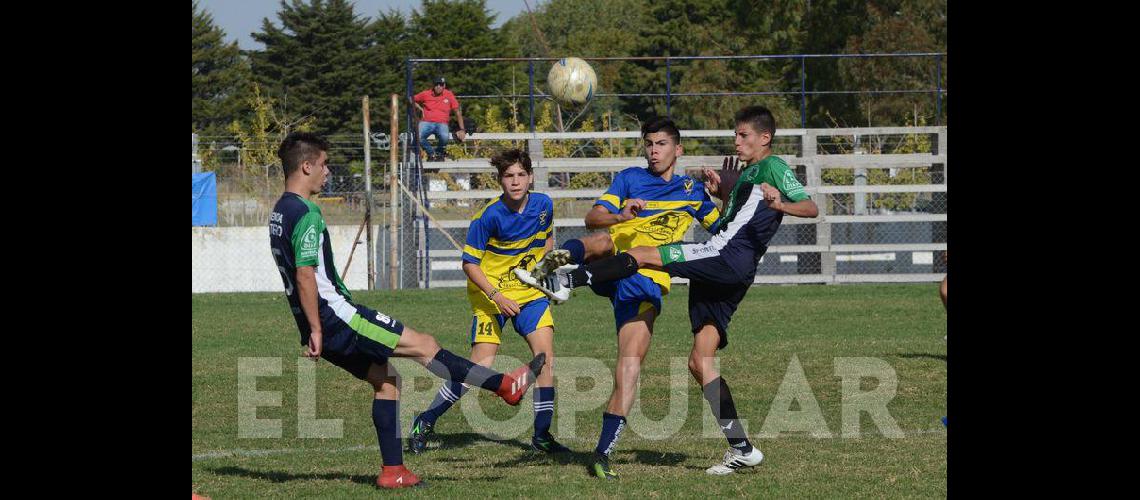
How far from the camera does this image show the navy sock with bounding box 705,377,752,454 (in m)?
7.57

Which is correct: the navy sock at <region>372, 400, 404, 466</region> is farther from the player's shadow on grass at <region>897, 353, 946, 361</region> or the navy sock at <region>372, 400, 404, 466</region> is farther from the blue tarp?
the blue tarp

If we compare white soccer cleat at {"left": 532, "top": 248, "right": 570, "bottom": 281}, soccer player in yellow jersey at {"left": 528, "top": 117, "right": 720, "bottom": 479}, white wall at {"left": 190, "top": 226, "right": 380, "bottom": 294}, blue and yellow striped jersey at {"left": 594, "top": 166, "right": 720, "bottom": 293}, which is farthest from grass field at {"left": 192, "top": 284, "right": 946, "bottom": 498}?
white wall at {"left": 190, "top": 226, "right": 380, "bottom": 294}

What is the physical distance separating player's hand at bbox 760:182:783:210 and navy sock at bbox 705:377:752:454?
111 centimetres

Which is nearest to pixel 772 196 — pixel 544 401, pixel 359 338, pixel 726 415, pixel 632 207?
pixel 632 207

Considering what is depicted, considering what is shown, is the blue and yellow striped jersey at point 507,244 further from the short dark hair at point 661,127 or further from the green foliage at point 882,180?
the green foliage at point 882,180

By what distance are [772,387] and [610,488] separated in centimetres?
438

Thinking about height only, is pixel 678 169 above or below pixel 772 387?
above

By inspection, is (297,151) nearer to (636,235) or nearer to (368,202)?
(636,235)

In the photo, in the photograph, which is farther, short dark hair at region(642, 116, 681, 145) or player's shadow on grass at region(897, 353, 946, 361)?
player's shadow on grass at region(897, 353, 946, 361)

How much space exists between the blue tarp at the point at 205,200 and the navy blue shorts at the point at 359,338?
72.0 feet

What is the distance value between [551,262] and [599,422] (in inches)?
92.0
